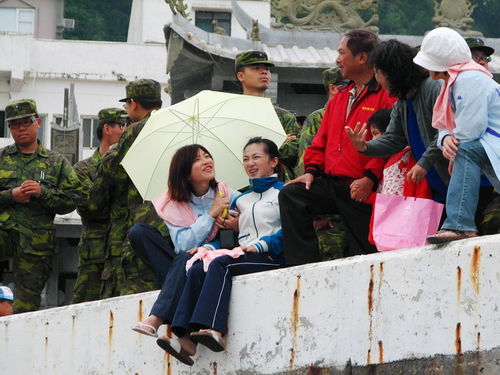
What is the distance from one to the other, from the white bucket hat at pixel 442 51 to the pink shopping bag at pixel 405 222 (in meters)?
0.84

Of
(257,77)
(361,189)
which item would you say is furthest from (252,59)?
(361,189)

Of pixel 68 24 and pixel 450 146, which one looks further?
pixel 68 24

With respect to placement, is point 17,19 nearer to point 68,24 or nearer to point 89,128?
point 68,24

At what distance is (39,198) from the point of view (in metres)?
11.9

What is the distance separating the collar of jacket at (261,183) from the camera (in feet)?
30.0

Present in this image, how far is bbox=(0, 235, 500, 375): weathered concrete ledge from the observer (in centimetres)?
733

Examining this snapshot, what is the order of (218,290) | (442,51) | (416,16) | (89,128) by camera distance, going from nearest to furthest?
(442,51) < (218,290) < (89,128) < (416,16)

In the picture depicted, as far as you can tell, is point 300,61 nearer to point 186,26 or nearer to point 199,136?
point 186,26

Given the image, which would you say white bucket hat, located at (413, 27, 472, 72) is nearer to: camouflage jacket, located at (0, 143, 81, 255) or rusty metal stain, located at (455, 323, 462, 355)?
rusty metal stain, located at (455, 323, 462, 355)

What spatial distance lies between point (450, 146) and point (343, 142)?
1.40 metres

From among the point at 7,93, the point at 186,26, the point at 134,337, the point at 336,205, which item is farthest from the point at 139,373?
the point at 7,93

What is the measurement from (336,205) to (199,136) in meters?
1.45

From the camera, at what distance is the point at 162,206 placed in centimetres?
932

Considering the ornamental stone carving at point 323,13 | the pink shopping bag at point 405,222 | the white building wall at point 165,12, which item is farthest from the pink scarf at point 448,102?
the white building wall at point 165,12
